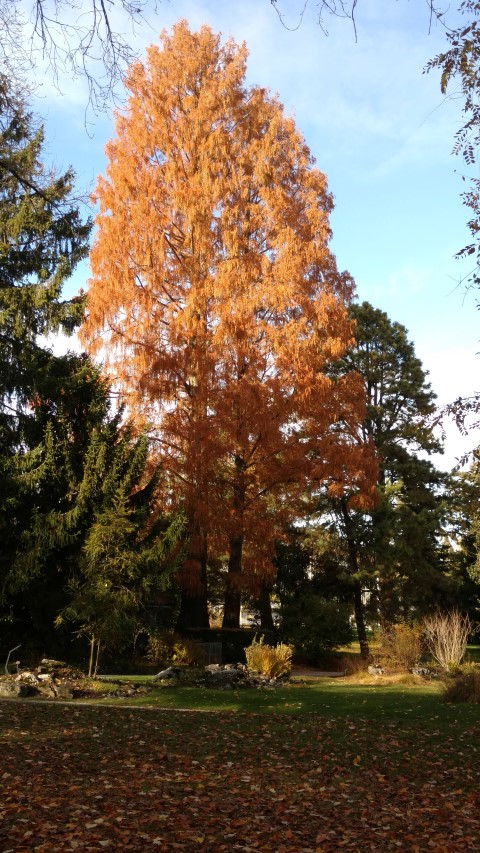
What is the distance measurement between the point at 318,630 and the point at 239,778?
1567 cm

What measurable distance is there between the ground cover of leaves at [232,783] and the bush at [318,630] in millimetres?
12272

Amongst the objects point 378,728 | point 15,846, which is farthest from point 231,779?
point 378,728

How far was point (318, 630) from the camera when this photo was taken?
2195 cm

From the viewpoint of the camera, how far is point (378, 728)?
9305mm

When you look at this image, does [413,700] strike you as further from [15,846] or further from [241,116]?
[241,116]

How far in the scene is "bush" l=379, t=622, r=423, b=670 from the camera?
58.3ft

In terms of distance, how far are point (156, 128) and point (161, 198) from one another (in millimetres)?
2100

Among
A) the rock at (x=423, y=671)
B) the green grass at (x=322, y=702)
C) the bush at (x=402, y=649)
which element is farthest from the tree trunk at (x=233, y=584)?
the rock at (x=423, y=671)

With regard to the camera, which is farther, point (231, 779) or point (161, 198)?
point (161, 198)

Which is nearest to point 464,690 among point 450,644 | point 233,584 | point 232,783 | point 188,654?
point 450,644

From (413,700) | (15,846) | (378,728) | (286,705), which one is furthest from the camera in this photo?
(413,700)

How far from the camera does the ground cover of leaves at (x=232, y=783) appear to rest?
5094mm

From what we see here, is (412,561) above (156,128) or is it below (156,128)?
below

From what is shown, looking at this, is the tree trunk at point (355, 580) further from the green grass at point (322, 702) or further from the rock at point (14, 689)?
the rock at point (14, 689)
